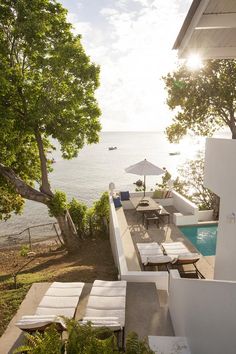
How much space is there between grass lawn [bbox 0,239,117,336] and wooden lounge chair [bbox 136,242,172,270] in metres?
1.36

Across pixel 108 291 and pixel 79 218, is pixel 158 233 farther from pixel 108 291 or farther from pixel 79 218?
pixel 108 291

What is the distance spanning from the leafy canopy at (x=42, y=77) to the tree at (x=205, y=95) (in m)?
7.52

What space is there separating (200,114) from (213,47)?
1251cm

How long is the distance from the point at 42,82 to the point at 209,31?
9112mm

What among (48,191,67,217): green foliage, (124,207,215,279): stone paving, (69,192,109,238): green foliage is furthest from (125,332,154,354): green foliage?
(69,192,109,238): green foliage

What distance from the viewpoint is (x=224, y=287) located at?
18.8 feet

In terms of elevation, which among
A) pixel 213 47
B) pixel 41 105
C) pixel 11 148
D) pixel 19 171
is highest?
pixel 213 47

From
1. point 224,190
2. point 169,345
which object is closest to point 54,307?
point 169,345

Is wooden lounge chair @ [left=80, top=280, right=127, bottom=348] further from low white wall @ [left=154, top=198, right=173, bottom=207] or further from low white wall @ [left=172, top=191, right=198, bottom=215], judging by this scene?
low white wall @ [left=154, top=198, right=173, bottom=207]

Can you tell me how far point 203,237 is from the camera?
15.5 m

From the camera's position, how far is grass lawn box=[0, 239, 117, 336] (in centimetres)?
924

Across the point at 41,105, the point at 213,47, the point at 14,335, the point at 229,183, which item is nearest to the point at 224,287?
the point at 229,183

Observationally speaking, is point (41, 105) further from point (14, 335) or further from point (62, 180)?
point (62, 180)

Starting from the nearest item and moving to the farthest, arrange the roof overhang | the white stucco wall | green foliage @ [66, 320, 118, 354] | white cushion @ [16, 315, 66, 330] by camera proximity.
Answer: green foliage @ [66, 320, 118, 354], the roof overhang, white cushion @ [16, 315, 66, 330], the white stucco wall
